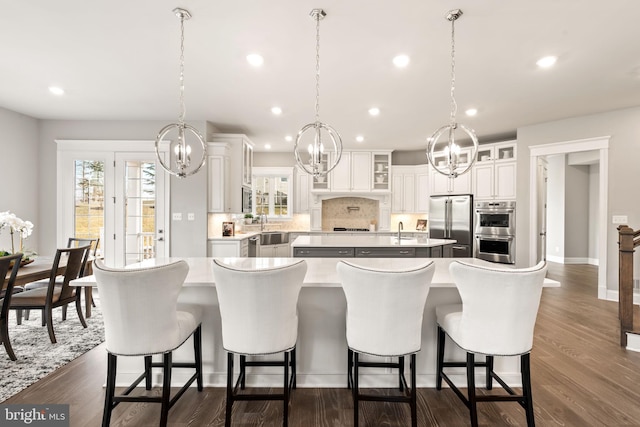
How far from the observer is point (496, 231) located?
586cm

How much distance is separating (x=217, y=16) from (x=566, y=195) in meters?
8.84

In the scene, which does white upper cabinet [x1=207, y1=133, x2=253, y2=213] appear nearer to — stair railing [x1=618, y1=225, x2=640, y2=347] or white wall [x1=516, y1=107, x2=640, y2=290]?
stair railing [x1=618, y1=225, x2=640, y2=347]

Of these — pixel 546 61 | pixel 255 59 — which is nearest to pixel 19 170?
pixel 255 59

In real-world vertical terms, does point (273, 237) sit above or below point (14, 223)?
below

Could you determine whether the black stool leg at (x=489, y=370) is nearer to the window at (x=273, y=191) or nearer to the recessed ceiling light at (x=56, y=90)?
the recessed ceiling light at (x=56, y=90)

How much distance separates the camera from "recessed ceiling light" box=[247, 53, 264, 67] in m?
3.03

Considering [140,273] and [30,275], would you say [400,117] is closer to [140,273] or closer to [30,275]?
[140,273]

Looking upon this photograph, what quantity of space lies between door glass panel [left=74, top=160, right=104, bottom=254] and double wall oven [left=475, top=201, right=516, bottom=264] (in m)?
6.51

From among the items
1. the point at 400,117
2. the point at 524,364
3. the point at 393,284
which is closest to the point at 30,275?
the point at 393,284

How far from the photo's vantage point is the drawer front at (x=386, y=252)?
4418mm

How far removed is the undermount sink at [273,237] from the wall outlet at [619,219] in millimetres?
5583

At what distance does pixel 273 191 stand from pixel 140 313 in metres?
6.00

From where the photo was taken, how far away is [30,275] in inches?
114

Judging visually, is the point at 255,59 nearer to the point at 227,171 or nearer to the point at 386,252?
the point at 227,171
